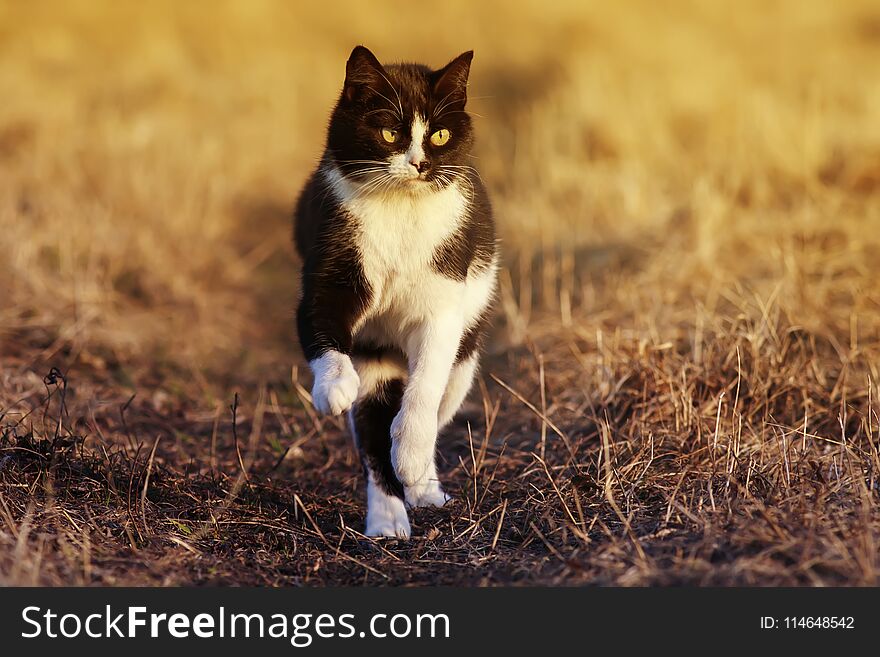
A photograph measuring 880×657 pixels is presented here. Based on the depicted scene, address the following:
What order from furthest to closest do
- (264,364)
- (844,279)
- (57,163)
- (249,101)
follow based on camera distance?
1. (249,101)
2. (57,163)
3. (264,364)
4. (844,279)

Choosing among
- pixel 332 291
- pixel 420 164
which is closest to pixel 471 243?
pixel 420 164

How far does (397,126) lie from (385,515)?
1282 millimetres

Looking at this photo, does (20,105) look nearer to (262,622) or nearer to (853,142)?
(853,142)

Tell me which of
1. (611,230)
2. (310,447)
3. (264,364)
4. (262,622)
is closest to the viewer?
(262,622)

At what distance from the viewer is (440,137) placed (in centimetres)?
349

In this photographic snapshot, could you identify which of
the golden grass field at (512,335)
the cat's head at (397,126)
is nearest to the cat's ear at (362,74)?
the cat's head at (397,126)

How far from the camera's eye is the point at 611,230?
6.82 metres

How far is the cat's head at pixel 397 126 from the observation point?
3396 mm

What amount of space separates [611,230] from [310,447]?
3.12 meters

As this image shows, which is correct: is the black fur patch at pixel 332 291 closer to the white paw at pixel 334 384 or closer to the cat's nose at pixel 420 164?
the white paw at pixel 334 384

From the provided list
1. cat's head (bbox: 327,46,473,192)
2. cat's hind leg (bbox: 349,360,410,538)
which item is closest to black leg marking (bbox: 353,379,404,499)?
cat's hind leg (bbox: 349,360,410,538)

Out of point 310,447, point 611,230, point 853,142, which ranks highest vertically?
point 853,142

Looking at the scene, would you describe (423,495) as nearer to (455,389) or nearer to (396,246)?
(455,389)

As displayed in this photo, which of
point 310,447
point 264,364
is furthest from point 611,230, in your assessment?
point 310,447
